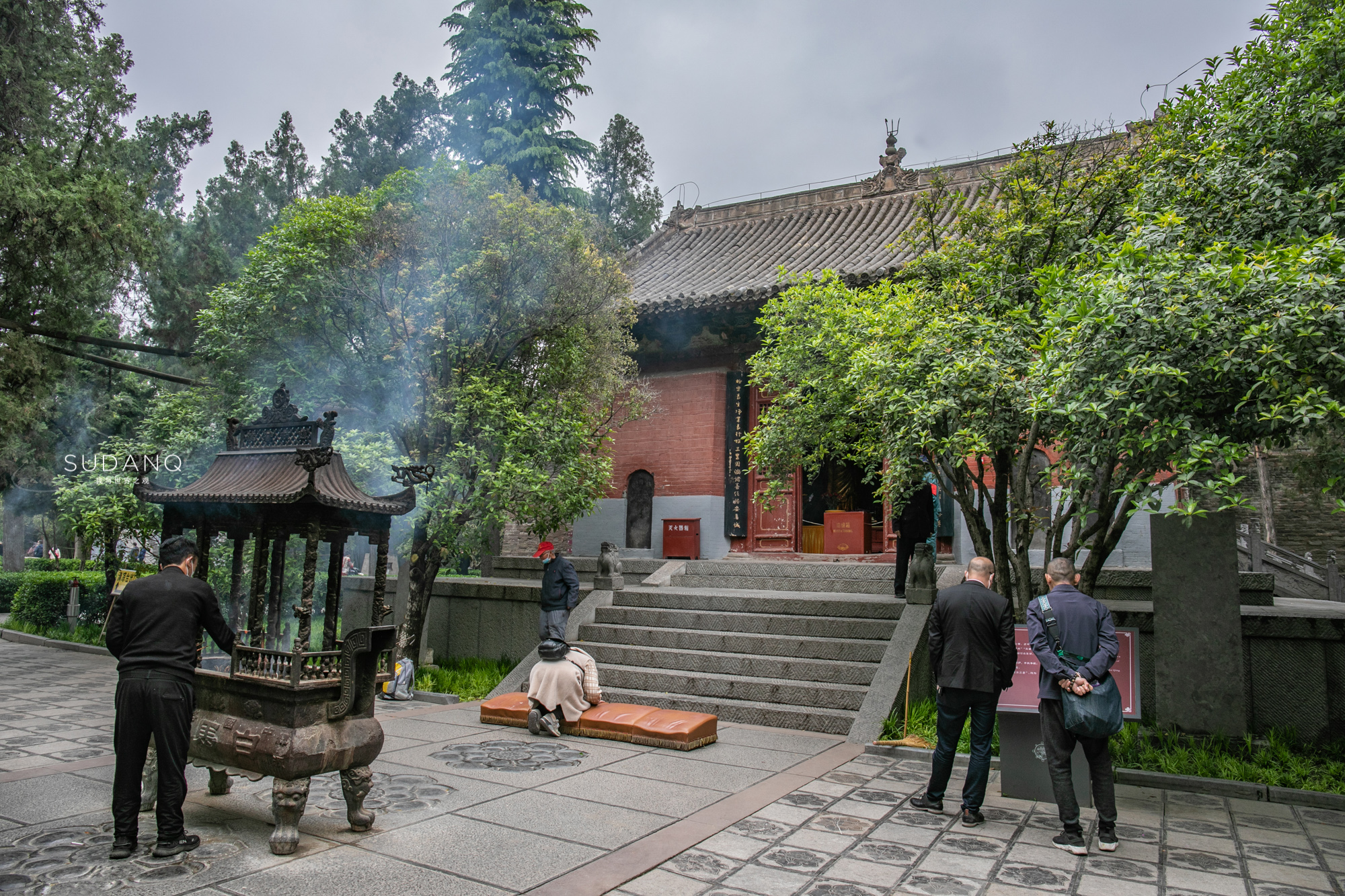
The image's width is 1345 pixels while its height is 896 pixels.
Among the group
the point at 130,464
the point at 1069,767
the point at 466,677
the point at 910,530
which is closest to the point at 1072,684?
the point at 1069,767

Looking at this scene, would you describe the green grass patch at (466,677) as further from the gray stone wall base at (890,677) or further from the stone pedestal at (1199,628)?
the stone pedestal at (1199,628)

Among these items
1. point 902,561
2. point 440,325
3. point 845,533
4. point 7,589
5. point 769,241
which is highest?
point 769,241

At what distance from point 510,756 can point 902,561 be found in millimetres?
5129

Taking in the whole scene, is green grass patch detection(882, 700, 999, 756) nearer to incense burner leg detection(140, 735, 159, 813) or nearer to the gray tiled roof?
incense burner leg detection(140, 735, 159, 813)

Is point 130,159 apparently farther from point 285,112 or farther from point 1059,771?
point 1059,771

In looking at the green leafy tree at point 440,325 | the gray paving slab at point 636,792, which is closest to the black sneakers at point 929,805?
the gray paving slab at point 636,792

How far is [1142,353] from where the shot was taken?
4754 millimetres

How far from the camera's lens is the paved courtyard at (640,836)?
3906mm

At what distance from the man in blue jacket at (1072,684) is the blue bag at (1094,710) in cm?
4

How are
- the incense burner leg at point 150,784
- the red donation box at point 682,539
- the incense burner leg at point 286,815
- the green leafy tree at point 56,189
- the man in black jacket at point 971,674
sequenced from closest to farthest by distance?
the incense burner leg at point 286,815, the incense burner leg at point 150,784, the man in black jacket at point 971,674, the green leafy tree at point 56,189, the red donation box at point 682,539

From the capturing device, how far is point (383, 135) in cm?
2762

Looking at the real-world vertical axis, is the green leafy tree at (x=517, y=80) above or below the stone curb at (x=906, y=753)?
above

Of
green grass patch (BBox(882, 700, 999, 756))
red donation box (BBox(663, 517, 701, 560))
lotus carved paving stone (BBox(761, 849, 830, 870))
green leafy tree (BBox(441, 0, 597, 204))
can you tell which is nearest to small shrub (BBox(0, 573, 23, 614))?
green leafy tree (BBox(441, 0, 597, 204))

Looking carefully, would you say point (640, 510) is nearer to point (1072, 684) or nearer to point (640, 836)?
point (640, 836)
